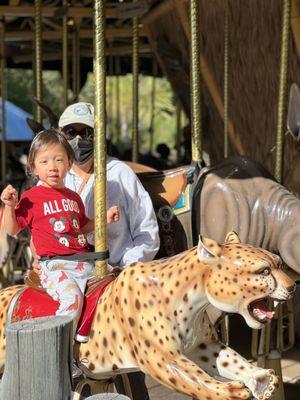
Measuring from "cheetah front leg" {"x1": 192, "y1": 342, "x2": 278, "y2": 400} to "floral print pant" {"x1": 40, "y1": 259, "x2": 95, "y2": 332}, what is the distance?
0.52 m

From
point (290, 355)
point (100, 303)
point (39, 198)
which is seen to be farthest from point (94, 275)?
point (290, 355)

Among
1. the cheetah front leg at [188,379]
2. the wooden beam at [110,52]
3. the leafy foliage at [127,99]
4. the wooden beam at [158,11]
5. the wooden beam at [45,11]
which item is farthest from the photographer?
the leafy foliage at [127,99]

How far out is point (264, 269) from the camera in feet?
8.37

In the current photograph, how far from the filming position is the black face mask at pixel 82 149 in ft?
11.7

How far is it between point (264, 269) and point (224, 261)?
0.45 ft

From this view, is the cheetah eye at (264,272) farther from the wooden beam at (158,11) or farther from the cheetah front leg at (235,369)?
the wooden beam at (158,11)

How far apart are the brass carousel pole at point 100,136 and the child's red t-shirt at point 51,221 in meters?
0.12

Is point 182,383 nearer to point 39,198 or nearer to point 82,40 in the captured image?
point 39,198

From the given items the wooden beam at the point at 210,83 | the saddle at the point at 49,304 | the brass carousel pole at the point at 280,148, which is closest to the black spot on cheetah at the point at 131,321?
the saddle at the point at 49,304

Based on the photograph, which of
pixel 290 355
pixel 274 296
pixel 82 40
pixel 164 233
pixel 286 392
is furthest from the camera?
pixel 82 40

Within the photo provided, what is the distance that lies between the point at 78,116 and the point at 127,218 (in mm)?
536

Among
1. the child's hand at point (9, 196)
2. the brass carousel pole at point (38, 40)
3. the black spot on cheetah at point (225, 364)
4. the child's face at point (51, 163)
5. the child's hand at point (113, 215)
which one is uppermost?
the brass carousel pole at point (38, 40)

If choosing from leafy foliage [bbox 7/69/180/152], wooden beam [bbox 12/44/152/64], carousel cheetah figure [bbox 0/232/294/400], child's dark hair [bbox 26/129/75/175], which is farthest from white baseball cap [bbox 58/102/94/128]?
leafy foliage [bbox 7/69/180/152]

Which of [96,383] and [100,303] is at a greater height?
[100,303]
